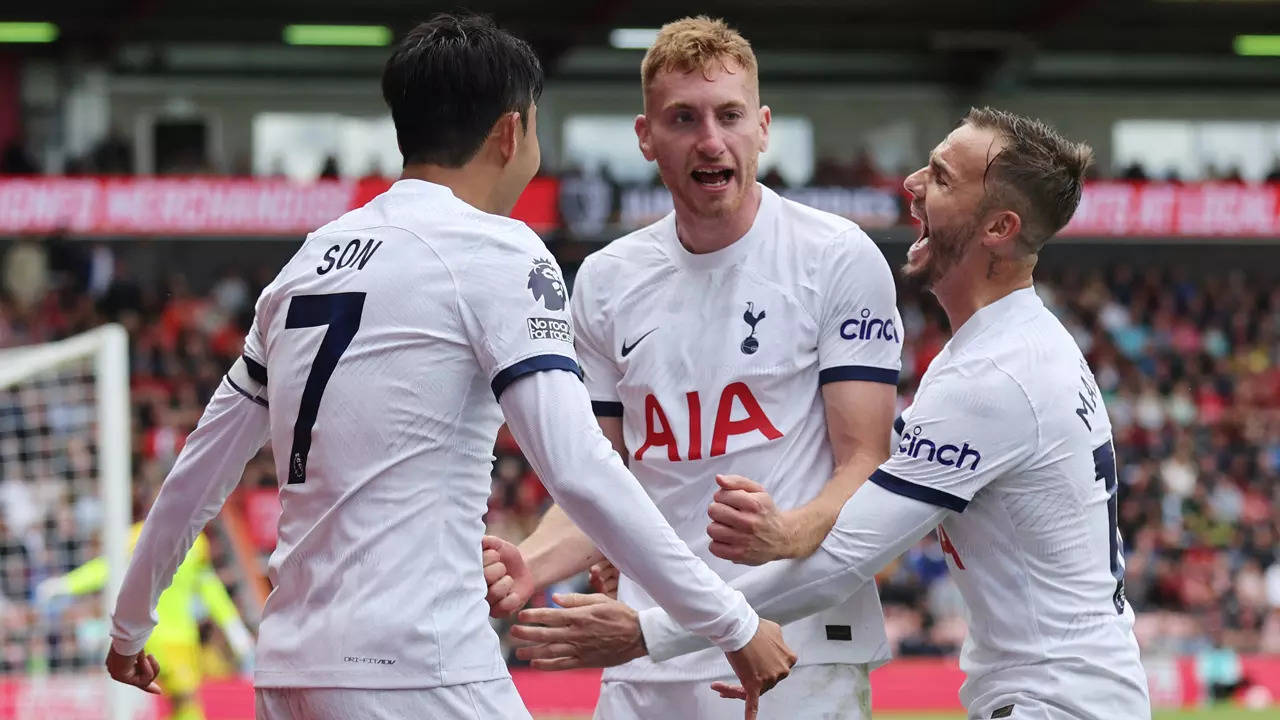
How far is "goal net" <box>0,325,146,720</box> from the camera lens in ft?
27.6

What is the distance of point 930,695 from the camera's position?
50.5ft

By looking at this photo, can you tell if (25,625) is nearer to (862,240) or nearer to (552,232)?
(862,240)

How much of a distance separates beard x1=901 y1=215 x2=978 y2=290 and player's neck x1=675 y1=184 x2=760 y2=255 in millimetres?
527

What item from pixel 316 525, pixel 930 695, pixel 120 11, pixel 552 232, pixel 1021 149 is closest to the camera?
pixel 316 525

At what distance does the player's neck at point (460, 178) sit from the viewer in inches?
140

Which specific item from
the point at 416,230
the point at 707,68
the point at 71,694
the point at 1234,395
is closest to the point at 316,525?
the point at 416,230

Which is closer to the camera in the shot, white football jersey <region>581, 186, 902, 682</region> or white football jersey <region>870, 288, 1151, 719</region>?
white football jersey <region>870, 288, 1151, 719</region>

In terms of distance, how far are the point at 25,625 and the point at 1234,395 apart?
697 inches

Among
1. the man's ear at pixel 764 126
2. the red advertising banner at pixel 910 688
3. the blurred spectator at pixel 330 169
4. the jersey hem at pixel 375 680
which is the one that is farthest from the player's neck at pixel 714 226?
the blurred spectator at pixel 330 169

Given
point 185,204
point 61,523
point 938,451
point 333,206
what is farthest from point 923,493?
point 185,204

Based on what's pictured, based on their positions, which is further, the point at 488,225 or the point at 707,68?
the point at 707,68

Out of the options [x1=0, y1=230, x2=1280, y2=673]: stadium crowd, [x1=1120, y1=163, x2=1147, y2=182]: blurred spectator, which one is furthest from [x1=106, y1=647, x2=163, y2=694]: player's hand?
[x1=1120, y1=163, x2=1147, y2=182]: blurred spectator

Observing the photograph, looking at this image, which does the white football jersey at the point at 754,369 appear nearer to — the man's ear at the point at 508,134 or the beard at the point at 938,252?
the beard at the point at 938,252

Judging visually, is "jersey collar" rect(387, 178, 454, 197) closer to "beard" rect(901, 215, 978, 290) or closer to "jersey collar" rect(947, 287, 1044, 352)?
"beard" rect(901, 215, 978, 290)
